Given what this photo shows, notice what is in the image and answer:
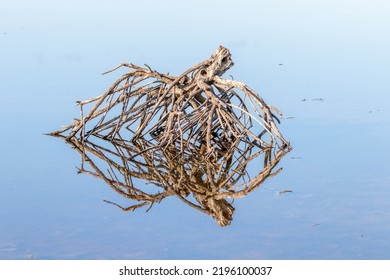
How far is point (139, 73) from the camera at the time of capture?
15141mm

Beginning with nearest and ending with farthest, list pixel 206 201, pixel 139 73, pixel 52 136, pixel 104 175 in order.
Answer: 1. pixel 206 201
2. pixel 104 175
3. pixel 139 73
4. pixel 52 136

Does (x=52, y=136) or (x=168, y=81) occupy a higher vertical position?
(x=168, y=81)

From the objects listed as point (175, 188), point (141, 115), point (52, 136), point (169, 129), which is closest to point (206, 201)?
point (175, 188)

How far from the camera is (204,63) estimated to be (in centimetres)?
1463

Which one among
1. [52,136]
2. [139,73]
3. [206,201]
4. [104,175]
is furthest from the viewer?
[52,136]

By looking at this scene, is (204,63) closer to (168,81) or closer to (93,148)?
(168,81)

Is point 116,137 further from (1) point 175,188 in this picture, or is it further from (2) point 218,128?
(1) point 175,188

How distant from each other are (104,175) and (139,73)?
1611 millimetres
